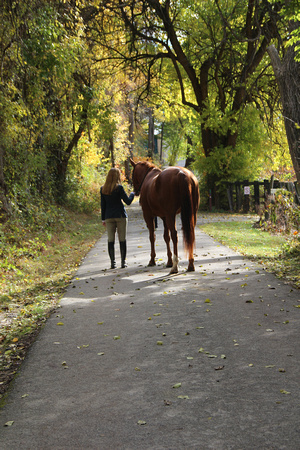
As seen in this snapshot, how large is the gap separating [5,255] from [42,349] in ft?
16.9

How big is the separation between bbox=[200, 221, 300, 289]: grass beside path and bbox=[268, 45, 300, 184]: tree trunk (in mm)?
1831

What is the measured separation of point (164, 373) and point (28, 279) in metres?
5.88

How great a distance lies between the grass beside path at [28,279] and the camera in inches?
241

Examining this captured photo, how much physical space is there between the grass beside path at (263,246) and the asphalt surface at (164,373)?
1277 millimetres

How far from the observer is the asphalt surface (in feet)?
11.7

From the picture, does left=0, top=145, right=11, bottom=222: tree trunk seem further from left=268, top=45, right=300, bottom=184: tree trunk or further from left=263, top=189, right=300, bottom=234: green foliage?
left=263, top=189, right=300, bottom=234: green foliage

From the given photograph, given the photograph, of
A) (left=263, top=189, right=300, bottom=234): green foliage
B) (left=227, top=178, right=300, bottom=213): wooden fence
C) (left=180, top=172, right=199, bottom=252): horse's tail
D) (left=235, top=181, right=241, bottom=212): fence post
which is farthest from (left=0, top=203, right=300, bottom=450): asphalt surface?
(left=235, top=181, right=241, bottom=212): fence post

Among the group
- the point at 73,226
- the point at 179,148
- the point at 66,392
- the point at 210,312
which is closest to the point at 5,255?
the point at 210,312

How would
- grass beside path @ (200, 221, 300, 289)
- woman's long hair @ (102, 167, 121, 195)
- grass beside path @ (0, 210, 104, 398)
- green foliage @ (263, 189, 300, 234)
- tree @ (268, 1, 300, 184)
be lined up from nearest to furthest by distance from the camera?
grass beside path @ (0, 210, 104, 398) < grass beside path @ (200, 221, 300, 289) < tree @ (268, 1, 300, 184) < woman's long hair @ (102, 167, 121, 195) < green foliage @ (263, 189, 300, 234)

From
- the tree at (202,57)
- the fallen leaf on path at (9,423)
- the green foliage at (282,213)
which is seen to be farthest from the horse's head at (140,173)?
the tree at (202,57)

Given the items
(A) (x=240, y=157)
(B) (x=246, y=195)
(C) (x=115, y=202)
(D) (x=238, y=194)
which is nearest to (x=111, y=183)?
(C) (x=115, y=202)

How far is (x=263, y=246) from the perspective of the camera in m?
14.1

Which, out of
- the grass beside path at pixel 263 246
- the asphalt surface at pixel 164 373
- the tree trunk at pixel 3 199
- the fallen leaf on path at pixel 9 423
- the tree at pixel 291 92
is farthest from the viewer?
the tree trunk at pixel 3 199

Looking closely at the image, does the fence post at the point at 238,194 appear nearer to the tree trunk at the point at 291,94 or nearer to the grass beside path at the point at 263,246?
the grass beside path at the point at 263,246
